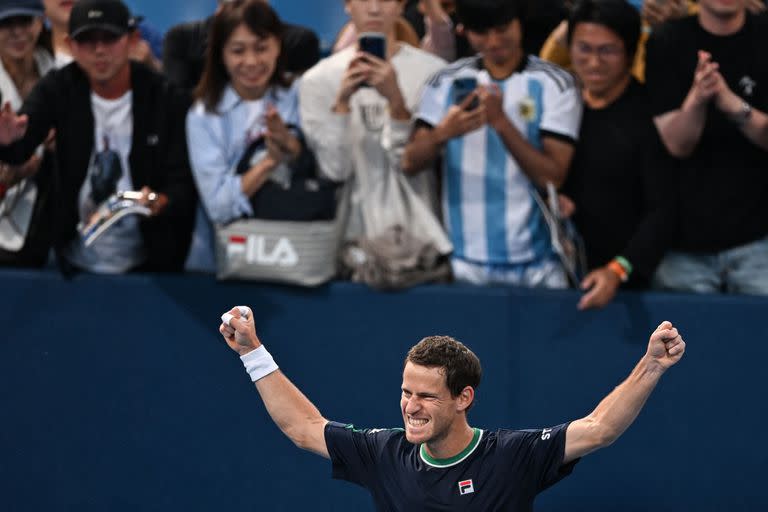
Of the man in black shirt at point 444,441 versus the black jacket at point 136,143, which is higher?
the black jacket at point 136,143

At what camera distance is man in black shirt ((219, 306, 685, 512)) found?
4867mm

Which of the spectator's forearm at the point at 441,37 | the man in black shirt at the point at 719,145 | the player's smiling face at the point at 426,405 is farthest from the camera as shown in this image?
the spectator's forearm at the point at 441,37

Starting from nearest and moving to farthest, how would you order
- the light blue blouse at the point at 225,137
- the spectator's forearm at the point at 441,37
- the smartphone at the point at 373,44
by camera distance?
the smartphone at the point at 373,44 → the light blue blouse at the point at 225,137 → the spectator's forearm at the point at 441,37

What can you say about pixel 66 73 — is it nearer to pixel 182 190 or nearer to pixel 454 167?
pixel 182 190

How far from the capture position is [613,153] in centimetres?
645

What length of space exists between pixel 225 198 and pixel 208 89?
1.81ft

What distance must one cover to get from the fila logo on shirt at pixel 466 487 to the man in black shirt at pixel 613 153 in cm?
160

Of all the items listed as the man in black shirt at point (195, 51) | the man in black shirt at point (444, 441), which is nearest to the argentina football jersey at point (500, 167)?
the man in black shirt at point (195, 51)

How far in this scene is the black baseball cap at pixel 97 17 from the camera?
656cm

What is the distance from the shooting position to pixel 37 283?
6.84 metres

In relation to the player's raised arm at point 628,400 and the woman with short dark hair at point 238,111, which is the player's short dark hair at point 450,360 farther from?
the woman with short dark hair at point 238,111

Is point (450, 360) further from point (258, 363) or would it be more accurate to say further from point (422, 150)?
point (422, 150)

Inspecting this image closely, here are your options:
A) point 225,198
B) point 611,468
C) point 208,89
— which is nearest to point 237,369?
point 225,198

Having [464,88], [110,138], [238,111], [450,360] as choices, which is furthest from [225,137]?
[450,360]
